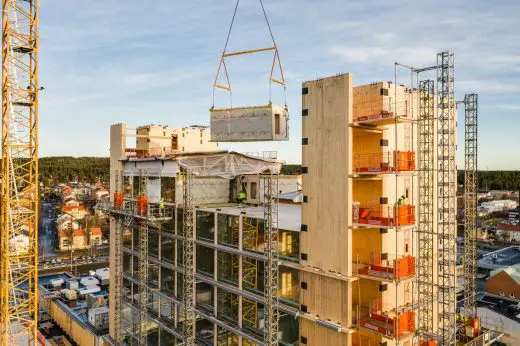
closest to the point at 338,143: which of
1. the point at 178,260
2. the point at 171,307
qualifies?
the point at 178,260

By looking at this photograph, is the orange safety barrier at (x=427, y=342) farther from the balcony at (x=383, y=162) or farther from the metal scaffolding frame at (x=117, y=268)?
the metal scaffolding frame at (x=117, y=268)

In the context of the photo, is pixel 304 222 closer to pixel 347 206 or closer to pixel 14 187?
pixel 347 206

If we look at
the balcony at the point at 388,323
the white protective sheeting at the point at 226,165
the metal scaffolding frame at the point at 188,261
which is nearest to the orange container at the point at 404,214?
the balcony at the point at 388,323

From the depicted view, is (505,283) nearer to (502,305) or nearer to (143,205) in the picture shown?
(502,305)

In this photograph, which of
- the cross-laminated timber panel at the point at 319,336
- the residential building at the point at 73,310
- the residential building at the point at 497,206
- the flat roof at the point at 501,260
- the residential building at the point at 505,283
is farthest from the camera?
the residential building at the point at 497,206

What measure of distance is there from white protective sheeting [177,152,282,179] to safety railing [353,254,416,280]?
42.7 feet

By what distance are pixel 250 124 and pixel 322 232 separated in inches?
366

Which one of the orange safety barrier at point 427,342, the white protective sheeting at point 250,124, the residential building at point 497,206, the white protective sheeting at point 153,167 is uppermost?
the white protective sheeting at point 250,124

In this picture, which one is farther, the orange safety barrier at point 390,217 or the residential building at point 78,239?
the residential building at point 78,239

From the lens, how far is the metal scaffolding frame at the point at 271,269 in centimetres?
2486

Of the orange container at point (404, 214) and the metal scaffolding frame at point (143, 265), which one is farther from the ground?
the orange container at point (404, 214)

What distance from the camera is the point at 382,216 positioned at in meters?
23.8

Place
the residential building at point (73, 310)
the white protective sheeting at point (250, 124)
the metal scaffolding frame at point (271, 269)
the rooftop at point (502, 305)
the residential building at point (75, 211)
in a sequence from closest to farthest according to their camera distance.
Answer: the metal scaffolding frame at point (271, 269), the white protective sheeting at point (250, 124), the residential building at point (73, 310), the rooftop at point (502, 305), the residential building at point (75, 211)

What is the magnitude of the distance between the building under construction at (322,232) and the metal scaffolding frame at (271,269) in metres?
0.10
